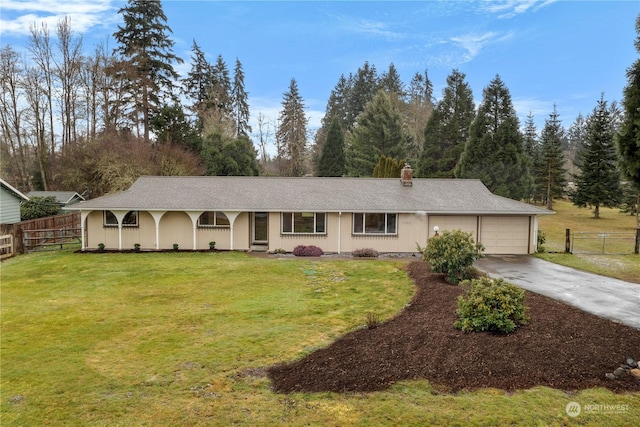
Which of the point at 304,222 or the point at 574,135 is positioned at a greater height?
the point at 574,135

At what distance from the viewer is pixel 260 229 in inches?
808

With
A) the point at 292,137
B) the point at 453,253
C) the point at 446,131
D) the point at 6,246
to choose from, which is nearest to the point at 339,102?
the point at 292,137

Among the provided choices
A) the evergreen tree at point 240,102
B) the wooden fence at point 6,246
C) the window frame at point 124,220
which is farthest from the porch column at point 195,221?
the evergreen tree at point 240,102

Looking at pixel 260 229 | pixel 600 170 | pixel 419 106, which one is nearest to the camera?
pixel 260 229

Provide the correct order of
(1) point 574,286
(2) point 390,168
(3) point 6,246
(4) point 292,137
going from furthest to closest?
(4) point 292,137
(2) point 390,168
(3) point 6,246
(1) point 574,286

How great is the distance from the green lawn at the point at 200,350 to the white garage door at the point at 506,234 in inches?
288

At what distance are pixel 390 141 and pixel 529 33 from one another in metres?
24.6

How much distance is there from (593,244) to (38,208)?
114ft

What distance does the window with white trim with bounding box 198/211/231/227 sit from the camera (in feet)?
66.0

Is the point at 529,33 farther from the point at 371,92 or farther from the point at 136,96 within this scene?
the point at 371,92

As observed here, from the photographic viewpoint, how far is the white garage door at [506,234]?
19.7m

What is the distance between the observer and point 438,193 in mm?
21266

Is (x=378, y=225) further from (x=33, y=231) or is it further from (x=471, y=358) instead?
(x=33, y=231)
